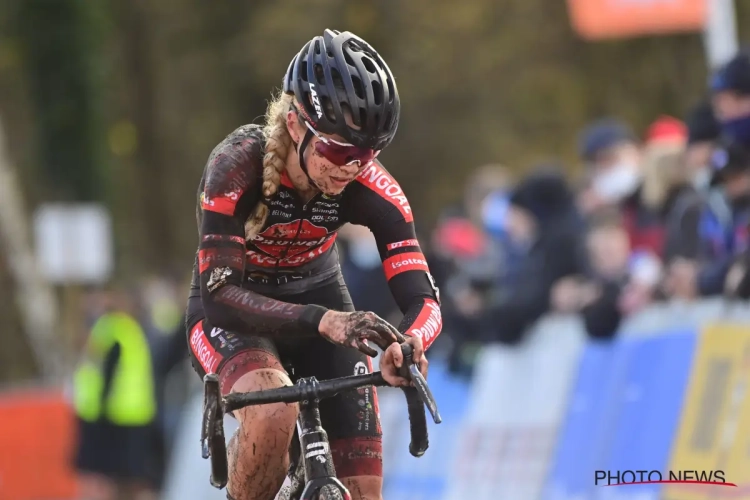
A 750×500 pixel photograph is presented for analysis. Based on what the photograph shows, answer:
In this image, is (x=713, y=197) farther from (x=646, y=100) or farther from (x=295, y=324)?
(x=646, y=100)

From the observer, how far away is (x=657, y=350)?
939 centimetres

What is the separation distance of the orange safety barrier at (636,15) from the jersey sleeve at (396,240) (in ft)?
27.3

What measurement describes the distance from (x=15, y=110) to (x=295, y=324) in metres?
23.0

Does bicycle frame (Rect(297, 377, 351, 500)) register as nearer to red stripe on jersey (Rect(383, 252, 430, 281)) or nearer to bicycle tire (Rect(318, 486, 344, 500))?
bicycle tire (Rect(318, 486, 344, 500))

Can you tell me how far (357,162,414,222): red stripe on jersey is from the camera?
6.71 meters

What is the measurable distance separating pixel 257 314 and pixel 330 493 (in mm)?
779

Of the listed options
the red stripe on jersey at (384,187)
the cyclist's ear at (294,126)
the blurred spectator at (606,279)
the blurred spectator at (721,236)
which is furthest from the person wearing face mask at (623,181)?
the cyclist's ear at (294,126)

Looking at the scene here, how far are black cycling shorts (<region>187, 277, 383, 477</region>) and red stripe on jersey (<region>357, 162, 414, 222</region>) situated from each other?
0.59 metres

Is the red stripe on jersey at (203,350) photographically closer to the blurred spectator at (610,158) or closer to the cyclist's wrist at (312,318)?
the cyclist's wrist at (312,318)

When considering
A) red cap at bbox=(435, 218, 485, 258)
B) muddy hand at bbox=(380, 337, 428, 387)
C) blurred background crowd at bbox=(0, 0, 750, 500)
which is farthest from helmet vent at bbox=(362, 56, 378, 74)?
red cap at bbox=(435, 218, 485, 258)

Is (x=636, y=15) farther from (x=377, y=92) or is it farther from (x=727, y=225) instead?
(x=377, y=92)

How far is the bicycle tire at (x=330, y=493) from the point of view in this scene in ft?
19.7

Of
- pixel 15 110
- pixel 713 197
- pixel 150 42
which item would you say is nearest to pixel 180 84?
pixel 150 42

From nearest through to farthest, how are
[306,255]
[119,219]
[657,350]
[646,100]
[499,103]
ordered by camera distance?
[306,255], [657,350], [646,100], [499,103], [119,219]
